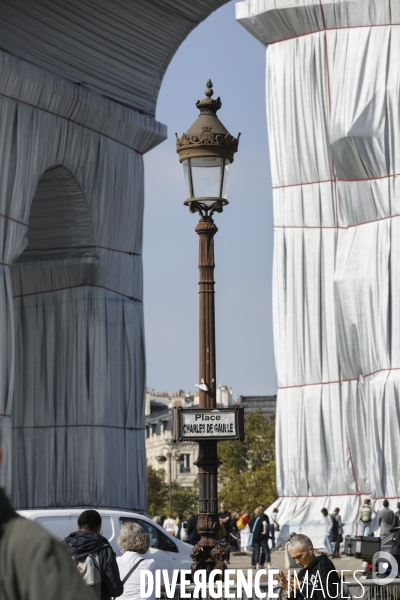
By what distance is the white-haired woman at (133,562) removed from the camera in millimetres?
6004

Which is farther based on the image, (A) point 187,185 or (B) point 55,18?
(B) point 55,18

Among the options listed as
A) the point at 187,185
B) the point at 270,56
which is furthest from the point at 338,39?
the point at 187,185

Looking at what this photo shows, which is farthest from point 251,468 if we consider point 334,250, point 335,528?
point 335,528

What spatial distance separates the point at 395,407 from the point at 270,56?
25.1 ft

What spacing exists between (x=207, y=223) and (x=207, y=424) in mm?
1349

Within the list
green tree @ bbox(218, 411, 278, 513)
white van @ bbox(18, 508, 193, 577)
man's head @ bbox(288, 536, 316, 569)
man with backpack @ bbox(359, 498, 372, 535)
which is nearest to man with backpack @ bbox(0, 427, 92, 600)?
man's head @ bbox(288, 536, 316, 569)

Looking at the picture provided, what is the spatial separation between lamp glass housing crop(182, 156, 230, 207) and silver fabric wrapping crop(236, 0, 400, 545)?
50.5 feet

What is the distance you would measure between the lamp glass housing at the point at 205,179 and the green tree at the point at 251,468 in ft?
199

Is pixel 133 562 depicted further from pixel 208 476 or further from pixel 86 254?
pixel 86 254

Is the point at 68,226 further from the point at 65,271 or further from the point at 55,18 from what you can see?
the point at 55,18

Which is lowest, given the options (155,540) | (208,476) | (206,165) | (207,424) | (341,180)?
(155,540)

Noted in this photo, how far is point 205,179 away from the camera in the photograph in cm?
796

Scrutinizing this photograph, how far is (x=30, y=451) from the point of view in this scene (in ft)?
83.8

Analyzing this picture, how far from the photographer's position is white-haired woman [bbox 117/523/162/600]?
600cm
